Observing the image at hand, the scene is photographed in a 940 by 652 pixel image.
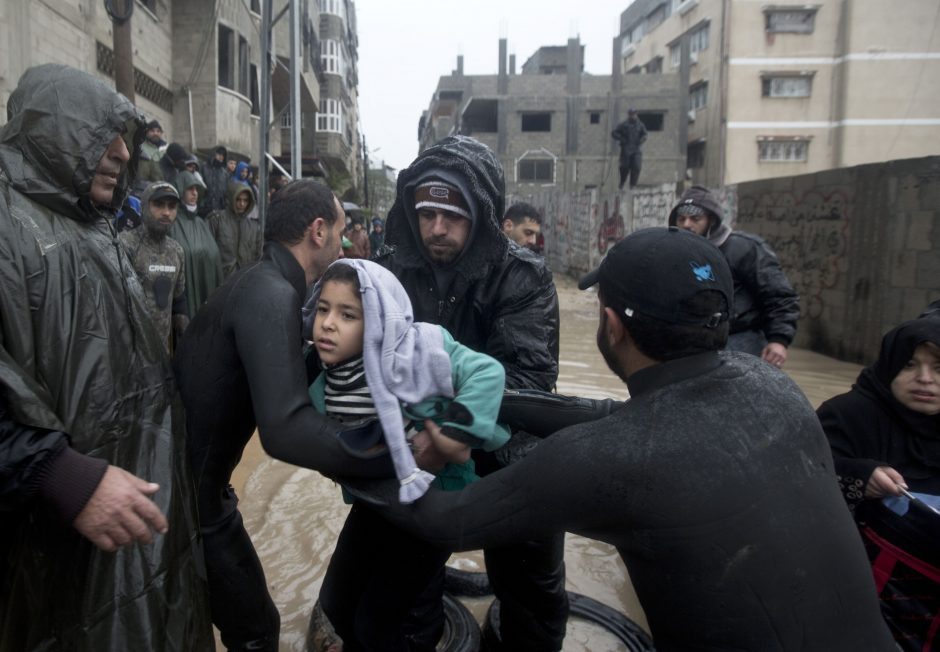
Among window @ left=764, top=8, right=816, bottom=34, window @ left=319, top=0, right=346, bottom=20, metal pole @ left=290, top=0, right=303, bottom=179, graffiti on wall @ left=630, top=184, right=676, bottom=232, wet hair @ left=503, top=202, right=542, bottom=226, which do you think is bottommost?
wet hair @ left=503, top=202, right=542, bottom=226

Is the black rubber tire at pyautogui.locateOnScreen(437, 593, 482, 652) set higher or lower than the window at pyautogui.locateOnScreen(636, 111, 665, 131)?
lower

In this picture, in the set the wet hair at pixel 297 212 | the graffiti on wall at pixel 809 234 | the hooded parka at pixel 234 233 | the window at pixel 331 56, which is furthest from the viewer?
the window at pixel 331 56

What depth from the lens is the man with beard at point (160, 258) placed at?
17.5ft

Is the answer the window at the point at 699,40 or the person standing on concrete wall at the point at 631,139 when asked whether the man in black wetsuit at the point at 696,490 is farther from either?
the window at the point at 699,40

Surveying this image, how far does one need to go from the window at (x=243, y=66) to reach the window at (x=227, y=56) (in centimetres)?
54

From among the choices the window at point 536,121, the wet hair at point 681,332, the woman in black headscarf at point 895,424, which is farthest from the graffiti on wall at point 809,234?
the window at point 536,121

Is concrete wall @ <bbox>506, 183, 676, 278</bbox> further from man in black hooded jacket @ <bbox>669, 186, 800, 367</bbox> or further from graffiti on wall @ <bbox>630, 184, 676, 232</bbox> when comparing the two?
man in black hooded jacket @ <bbox>669, 186, 800, 367</bbox>

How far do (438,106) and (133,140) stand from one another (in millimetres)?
53996

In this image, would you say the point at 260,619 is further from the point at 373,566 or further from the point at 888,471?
the point at 888,471

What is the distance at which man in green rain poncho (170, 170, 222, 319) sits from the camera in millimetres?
6785

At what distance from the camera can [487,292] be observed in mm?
2527

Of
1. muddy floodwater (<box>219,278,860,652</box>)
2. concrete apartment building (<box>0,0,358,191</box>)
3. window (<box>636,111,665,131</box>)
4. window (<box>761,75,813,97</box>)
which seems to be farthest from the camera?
window (<box>636,111,665,131</box>)

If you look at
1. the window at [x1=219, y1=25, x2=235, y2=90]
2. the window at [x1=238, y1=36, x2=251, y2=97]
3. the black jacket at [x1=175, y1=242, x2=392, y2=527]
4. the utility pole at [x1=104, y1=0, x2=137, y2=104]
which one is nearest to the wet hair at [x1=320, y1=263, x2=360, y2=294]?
the black jacket at [x1=175, y1=242, x2=392, y2=527]

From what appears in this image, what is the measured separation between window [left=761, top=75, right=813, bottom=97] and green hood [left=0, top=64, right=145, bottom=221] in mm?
37476
